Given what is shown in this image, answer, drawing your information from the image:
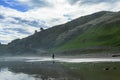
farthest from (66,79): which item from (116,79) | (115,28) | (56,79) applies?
(115,28)

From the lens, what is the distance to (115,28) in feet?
622

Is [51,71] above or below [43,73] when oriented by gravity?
above

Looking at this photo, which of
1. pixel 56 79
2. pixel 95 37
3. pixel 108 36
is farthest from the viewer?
pixel 95 37

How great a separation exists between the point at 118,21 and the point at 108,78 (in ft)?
563

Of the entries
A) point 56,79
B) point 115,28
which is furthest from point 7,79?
point 115,28

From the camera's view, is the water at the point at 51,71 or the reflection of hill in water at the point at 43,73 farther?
the reflection of hill in water at the point at 43,73

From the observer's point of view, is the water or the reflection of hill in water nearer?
the water

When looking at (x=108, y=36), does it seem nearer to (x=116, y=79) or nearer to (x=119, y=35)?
(x=119, y=35)

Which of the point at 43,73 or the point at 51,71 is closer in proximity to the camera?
the point at 43,73

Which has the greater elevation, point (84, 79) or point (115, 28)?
point (115, 28)

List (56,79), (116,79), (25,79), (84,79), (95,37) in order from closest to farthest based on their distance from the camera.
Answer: (116,79) → (84,79) → (56,79) → (25,79) → (95,37)

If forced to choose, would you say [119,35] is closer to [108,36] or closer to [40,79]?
[108,36]

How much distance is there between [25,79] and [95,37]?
161905 mm

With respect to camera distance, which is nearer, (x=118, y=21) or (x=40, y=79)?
(x=40, y=79)
